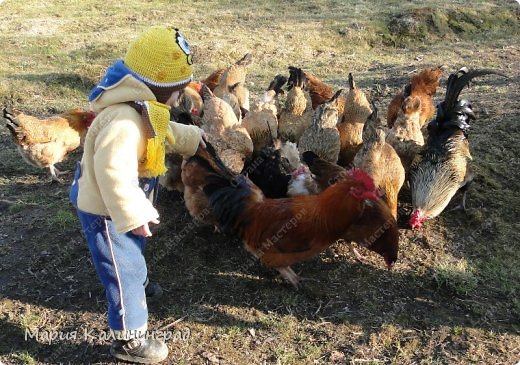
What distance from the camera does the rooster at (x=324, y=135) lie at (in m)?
4.94

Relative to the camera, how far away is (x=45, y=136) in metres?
5.37

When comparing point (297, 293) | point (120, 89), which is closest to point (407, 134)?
point (297, 293)

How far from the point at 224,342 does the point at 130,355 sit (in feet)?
2.22

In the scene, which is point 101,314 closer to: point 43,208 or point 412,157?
point 43,208

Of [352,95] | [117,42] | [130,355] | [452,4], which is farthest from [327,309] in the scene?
[452,4]

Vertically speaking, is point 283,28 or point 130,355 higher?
point 283,28

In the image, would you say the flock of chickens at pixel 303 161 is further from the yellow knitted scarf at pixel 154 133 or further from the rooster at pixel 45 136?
the yellow knitted scarf at pixel 154 133

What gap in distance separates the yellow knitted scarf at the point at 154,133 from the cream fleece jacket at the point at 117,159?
41 millimetres

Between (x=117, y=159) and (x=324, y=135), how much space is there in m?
2.93

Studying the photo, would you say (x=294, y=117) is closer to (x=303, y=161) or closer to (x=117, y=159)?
(x=303, y=161)

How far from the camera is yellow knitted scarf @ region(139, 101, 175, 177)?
263 centimetres

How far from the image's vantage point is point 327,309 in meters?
3.63

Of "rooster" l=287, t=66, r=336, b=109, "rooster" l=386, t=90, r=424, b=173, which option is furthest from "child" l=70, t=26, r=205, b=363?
"rooster" l=287, t=66, r=336, b=109

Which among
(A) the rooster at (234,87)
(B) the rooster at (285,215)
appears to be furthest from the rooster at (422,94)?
(B) the rooster at (285,215)
